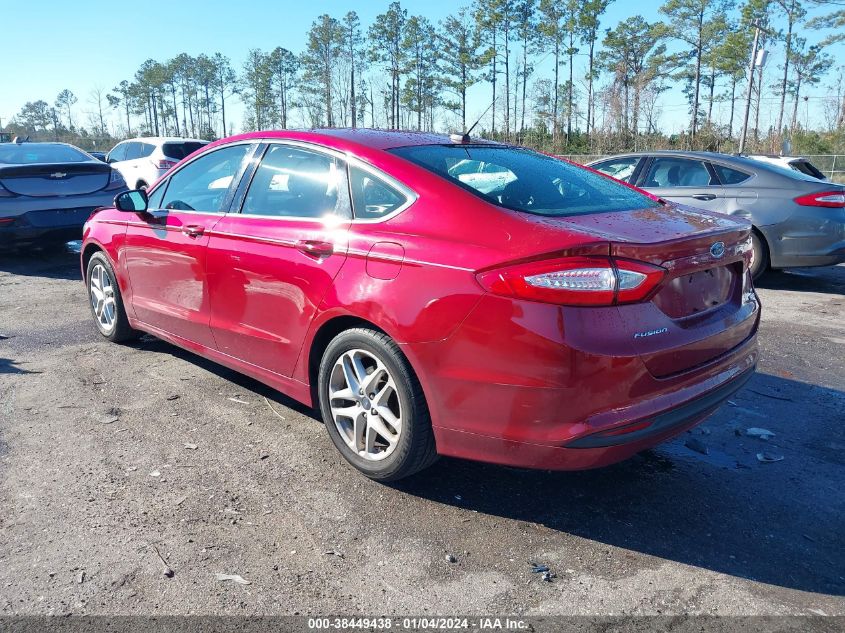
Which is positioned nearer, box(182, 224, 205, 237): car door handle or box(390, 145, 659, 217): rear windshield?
box(390, 145, 659, 217): rear windshield

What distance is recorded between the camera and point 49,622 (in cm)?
233

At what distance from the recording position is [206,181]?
444cm

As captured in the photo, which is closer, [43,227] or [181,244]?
[181,244]

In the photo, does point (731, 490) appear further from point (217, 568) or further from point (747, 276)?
point (217, 568)

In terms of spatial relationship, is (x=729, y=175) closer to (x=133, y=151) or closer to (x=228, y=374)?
(x=228, y=374)

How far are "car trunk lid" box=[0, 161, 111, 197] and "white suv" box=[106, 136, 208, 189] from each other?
5862mm

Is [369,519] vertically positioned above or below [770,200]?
below

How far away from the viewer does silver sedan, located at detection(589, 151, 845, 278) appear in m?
7.67

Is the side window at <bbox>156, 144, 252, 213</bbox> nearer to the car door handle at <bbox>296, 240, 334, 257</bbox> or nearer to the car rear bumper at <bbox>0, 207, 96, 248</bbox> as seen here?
the car door handle at <bbox>296, 240, 334, 257</bbox>

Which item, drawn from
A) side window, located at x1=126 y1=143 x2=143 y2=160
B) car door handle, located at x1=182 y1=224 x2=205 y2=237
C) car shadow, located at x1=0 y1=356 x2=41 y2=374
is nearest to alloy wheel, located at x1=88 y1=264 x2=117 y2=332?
car shadow, located at x1=0 y1=356 x2=41 y2=374

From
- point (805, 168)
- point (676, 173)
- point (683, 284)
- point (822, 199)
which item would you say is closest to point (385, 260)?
point (683, 284)

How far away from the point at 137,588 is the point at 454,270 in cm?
167

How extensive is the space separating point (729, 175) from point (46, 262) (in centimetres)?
906

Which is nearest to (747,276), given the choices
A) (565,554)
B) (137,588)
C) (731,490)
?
(731,490)
